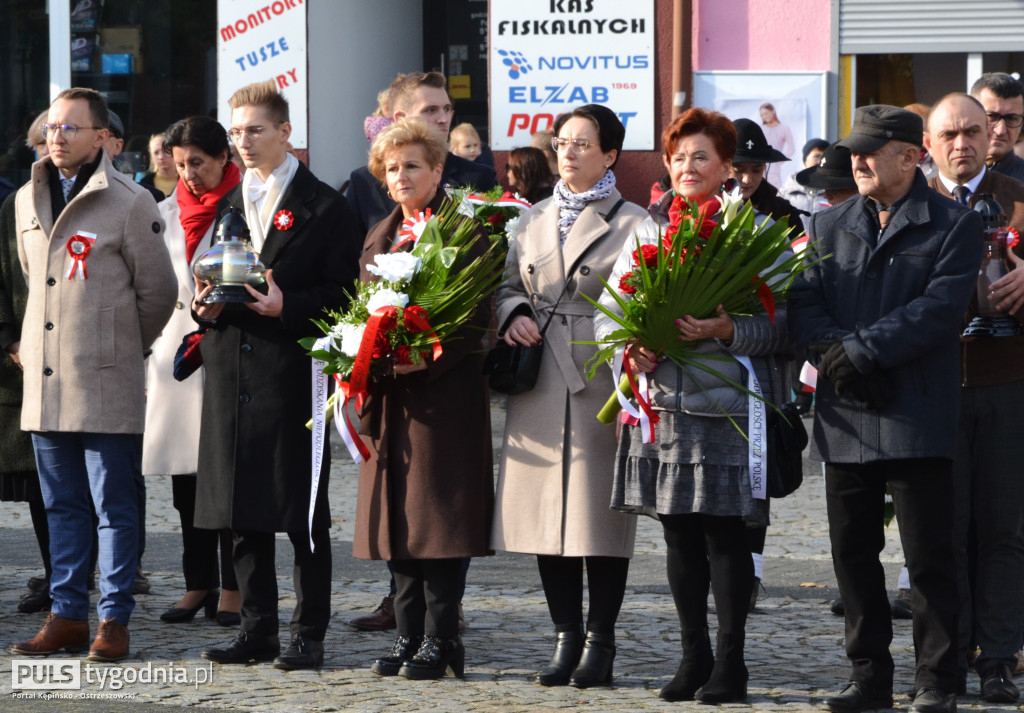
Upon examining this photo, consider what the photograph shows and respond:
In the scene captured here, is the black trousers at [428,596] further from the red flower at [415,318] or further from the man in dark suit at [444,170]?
the man in dark suit at [444,170]

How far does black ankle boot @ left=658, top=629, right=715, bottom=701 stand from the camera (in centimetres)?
550

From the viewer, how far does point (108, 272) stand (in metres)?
6.28

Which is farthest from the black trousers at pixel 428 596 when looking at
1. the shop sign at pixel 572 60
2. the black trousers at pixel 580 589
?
the shop sign at pixel 572 60

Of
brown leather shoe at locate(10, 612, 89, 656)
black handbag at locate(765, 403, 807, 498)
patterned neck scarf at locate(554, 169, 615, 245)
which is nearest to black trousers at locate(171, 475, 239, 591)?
brown leather shoe at locate(10, 612, 89, 656)

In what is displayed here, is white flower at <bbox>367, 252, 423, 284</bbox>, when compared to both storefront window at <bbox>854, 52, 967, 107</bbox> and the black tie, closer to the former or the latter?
the black tie

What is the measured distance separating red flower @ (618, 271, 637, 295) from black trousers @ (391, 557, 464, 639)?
1225 millimetres

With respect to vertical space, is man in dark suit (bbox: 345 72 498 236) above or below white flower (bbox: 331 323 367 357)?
above

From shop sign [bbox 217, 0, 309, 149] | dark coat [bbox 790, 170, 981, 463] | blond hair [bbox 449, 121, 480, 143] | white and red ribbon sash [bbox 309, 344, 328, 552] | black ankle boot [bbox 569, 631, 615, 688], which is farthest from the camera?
shop sign [bbox 217, 0, 309, 149]

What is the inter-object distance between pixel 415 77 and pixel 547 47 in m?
6.42

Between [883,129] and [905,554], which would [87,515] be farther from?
[883,129]

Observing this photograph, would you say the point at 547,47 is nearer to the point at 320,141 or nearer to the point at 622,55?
the point at 622,55

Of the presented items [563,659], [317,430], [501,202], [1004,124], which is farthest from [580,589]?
[1004,124]

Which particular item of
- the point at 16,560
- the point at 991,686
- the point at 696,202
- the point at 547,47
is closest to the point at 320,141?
the point at 547,47

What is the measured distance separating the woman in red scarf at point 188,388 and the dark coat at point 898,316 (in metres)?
2.72
